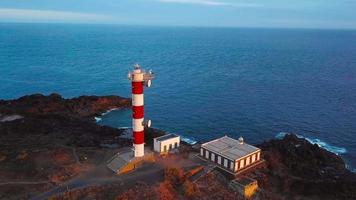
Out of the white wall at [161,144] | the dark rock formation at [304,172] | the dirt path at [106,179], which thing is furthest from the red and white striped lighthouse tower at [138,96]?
the dark rock formation at [304,172]

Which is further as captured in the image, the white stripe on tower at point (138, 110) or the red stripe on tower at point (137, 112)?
the red stripe on tower at point (137, 112)

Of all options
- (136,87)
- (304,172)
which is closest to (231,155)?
(304,172)

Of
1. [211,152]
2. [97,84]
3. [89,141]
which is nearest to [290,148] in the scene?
[211,152]

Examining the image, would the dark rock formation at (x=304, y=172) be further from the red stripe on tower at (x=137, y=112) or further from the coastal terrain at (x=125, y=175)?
the red stripe on tower at (x=137, y=112)

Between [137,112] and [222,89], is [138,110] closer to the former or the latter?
[137,112]

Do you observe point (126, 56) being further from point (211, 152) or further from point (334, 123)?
point (211, 152)

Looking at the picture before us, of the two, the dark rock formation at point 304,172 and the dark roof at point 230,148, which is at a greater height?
the dark roof at point 230,148
